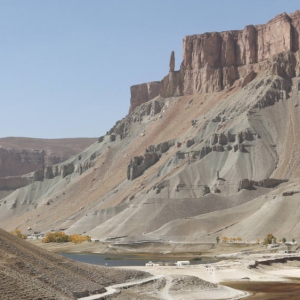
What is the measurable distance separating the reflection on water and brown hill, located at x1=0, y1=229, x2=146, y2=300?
41.2 ft

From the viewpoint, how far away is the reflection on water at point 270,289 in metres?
65.3

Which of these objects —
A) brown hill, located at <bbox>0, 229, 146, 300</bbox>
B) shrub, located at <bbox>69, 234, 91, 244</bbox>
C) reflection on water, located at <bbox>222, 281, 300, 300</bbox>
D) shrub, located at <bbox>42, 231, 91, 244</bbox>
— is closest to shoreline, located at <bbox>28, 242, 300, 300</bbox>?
reflection on water, located at <bbox>222, 281, 300, 300</bbox>

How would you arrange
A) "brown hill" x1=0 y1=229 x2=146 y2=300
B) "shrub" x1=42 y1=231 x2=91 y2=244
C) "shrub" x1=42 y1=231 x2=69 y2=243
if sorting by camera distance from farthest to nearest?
"shrub" x1=42 y1=231 x2=69 y2=243 < "shrub" x1=42 y1=231 x2=91 y2=244 < "brown hill" x1=0 y1=229 x2=146 y2=300

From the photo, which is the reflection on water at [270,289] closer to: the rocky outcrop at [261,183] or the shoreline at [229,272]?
the shoreline at [229,272]

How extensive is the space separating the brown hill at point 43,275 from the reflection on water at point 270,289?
1256 cm

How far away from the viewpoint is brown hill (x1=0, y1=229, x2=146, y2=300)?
42.9 m

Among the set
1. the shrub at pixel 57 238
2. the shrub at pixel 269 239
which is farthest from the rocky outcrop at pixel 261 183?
the shrub at pixel 57 238

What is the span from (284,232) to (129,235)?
43.0m

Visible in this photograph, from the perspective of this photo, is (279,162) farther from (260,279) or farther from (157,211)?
(260,279)

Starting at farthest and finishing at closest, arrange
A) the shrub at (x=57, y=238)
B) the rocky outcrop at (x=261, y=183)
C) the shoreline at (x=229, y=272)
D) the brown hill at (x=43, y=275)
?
the shrub at (x=57, y=238)
the rocky outcrop at (x=261, y=183)
the shoreline at (x=229, y=272)
the brown hill at (x=43, y=275)

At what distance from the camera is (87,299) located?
51000 mm

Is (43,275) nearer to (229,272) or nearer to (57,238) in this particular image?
(229,272)

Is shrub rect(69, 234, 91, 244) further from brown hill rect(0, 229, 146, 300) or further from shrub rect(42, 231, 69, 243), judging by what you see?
brown hill rect(0, 229, 146, 300)

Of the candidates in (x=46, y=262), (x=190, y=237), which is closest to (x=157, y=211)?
(x=190, y=237)
